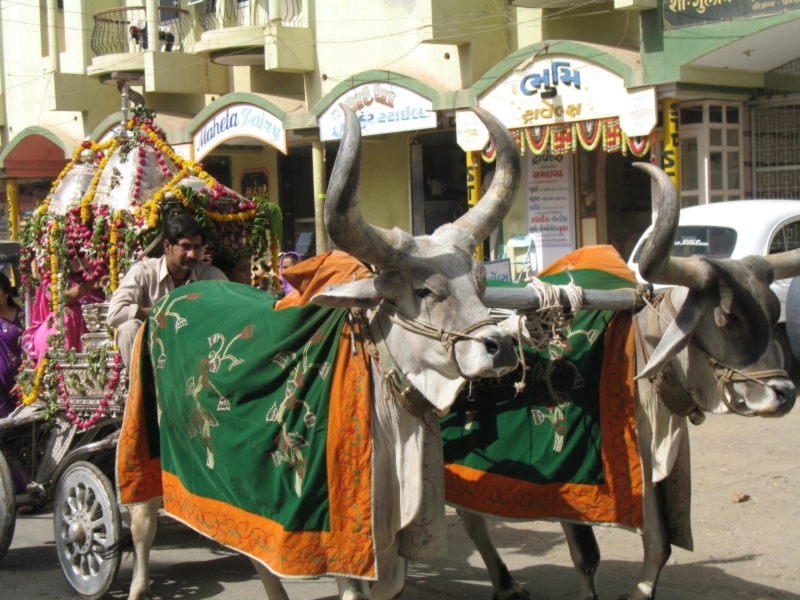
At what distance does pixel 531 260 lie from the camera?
14.7 metres

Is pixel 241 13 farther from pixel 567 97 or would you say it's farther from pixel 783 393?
pixel 783 393

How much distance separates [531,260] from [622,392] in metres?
10.6

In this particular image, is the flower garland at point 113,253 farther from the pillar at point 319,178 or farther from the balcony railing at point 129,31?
the balcony railing at point 129,31

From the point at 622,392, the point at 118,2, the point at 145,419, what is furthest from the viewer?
the point at 118,2

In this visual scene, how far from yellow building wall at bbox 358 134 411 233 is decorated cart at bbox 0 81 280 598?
412 inches

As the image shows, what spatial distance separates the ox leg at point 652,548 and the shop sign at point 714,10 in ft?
26.6

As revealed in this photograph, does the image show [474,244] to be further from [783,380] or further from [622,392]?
[783,380]

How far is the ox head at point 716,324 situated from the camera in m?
3.77

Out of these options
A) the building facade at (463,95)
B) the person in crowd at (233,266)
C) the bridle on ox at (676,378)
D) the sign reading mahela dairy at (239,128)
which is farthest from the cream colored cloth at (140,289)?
the sign reading mahela dairy at (239,128)

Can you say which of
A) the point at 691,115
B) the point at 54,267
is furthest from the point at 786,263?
the point at 691,115

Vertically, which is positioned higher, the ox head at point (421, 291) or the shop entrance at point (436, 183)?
the shop entrance at point (436, 183)

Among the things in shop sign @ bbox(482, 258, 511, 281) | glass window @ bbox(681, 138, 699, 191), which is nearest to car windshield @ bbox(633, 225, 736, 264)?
shop sign @ bbox(482, 258, 511, 281)

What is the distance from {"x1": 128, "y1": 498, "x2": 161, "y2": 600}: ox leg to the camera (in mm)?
4824

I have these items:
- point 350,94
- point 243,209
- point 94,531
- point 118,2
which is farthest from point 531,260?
point 118,2
